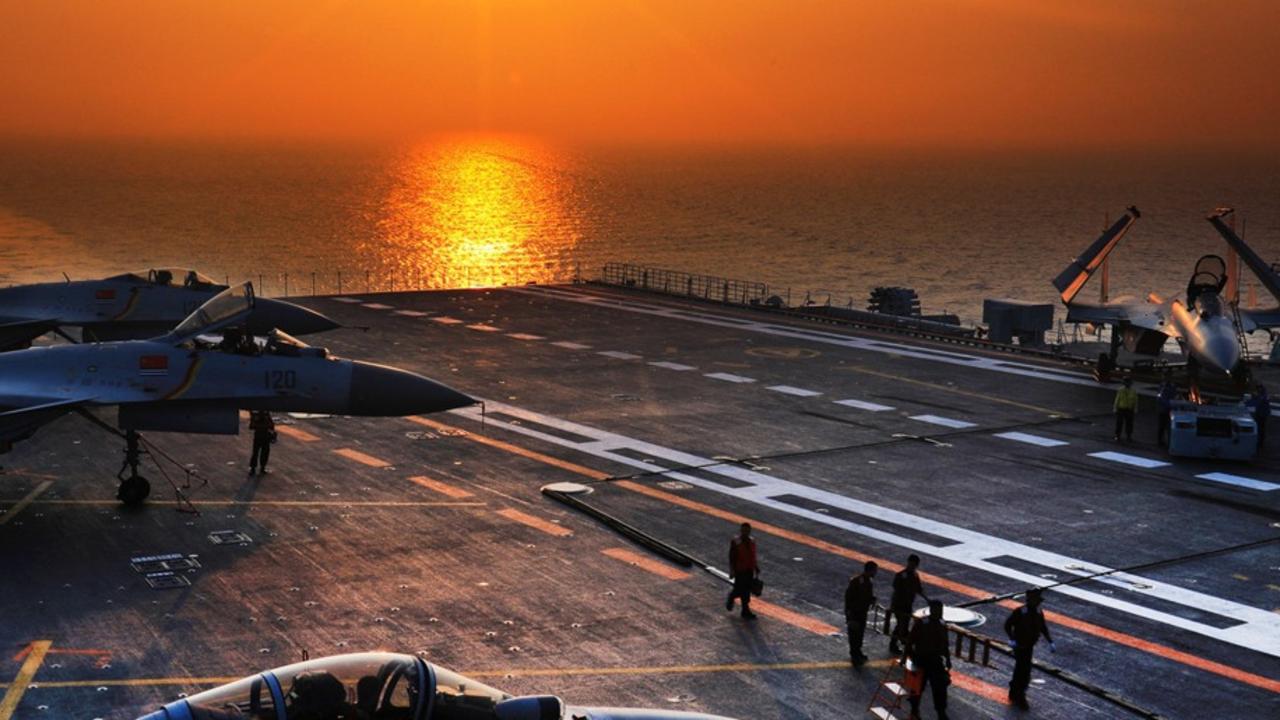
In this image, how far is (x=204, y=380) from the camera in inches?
1008

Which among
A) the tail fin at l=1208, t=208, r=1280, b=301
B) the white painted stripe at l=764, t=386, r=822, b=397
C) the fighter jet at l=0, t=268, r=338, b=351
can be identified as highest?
the tail fin at l=1208, t=208, r=1280, b=301

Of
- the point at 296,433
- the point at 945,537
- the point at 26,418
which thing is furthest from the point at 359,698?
the point at 296,433

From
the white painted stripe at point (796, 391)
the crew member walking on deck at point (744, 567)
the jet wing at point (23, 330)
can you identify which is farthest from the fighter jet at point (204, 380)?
the white painted stripe at point (796, 391)

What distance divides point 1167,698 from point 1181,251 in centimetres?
15237

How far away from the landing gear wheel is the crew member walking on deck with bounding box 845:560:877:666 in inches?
563

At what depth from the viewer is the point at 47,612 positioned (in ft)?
67.0

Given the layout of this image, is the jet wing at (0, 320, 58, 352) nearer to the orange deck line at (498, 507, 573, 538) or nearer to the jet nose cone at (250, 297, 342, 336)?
the jet nose cone at (250, 297, 342, 336)

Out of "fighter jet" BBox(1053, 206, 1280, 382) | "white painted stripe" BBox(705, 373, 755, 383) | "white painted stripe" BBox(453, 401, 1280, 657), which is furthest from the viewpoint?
"white painted stripe" BBox(705, 373, 755, 383)

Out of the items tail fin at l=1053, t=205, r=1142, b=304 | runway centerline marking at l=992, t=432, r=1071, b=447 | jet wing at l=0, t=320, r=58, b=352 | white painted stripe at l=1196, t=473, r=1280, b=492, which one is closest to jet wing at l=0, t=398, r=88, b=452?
jet wing at l=0, t=320, r=58, b=352

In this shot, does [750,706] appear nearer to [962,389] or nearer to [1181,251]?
[962,389]

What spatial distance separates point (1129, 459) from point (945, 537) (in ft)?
30.5

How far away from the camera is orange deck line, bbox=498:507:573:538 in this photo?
83.3ft

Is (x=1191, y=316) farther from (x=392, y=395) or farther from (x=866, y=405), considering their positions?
(x=392, y=395)

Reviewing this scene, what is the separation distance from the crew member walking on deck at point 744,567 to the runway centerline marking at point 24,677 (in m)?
9.48
